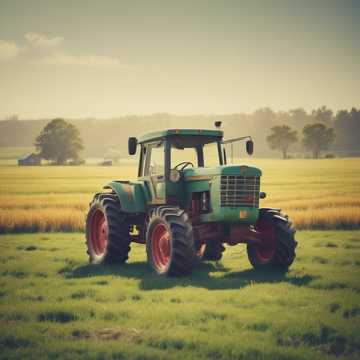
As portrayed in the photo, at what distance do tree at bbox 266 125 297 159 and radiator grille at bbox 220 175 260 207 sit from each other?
11346 cm

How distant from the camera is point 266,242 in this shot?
12602 millimetres

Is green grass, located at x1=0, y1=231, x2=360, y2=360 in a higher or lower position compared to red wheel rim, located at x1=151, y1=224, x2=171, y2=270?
lower

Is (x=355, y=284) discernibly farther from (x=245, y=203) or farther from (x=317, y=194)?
(x=317, y=194)

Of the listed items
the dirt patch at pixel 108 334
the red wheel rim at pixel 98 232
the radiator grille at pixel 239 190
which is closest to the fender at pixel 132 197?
the red wheel rim at pixel 98 232

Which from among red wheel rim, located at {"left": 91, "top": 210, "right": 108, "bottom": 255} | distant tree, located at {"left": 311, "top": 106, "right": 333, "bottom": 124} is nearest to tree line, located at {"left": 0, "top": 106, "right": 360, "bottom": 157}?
distant tree, located at {"left": 311, "top": 106, "right": 333, "bottom": 124}

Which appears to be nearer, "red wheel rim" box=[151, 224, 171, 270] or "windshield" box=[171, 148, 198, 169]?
"red wheel rim" box=[151, 224, 171, 270]

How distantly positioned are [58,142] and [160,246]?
3770 inches

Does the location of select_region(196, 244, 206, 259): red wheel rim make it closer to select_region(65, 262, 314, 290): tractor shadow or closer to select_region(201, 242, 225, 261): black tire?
select_region(201, 242, 225, 261): black tire

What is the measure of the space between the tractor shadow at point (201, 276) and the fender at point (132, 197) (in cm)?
136

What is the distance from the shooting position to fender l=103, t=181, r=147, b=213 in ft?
43.8

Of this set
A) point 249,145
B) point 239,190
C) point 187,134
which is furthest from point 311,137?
point 239,190

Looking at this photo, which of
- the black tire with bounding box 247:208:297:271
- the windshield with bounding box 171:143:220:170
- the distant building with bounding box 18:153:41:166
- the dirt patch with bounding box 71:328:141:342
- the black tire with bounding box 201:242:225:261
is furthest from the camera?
the distant building with bounding box 18:153:41:166

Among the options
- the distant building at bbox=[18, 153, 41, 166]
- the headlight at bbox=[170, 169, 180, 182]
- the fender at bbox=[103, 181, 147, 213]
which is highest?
the distant building at bbox=[18, 153, 41, 166]

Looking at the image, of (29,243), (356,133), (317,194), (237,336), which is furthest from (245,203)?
(356,133)
